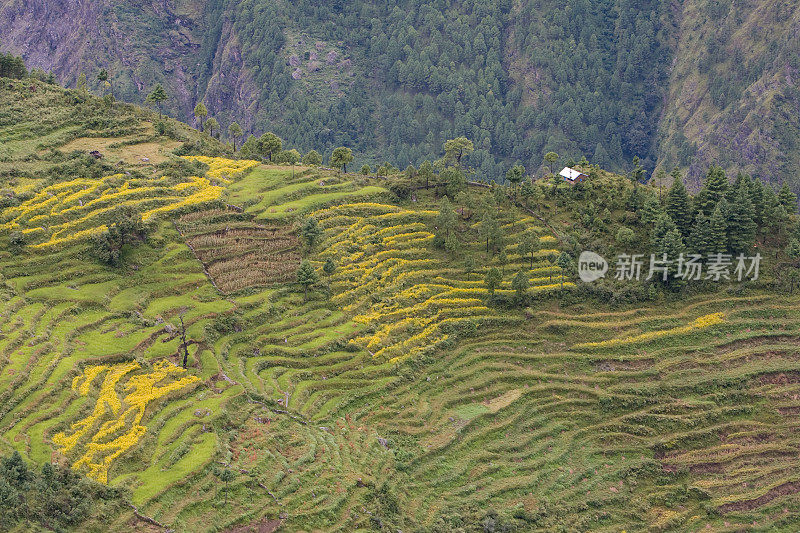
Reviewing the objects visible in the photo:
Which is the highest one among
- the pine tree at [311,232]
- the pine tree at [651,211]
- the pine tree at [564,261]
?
the pine tree at [651,211]

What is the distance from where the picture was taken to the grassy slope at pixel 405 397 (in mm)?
53719

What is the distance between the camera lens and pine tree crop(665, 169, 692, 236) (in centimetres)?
8131

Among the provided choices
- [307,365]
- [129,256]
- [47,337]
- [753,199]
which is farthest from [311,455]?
[753,199]

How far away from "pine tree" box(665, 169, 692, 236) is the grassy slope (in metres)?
8.50

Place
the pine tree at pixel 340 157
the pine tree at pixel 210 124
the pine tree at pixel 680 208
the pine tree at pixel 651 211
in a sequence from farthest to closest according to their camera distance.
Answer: the pine tree at pixel 210 124
the pine tree at pixel 340 157
the pine tree at pixel 680 208
the pine tree at pixel 651 211

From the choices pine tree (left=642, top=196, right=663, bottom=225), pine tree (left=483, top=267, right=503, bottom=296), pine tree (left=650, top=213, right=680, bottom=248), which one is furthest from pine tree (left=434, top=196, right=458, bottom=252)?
pine tree (left=650, top=213, right=680, bottom=248)

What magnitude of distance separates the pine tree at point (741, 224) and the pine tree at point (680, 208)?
13.0 ft

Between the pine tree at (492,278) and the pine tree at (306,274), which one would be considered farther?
the pine tree at (492,278)

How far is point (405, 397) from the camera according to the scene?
64.8 m

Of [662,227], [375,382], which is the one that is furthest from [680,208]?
[375,382]

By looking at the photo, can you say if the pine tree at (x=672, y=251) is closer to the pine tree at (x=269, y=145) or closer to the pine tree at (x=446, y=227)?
the pine tree at (x=446, y=227)

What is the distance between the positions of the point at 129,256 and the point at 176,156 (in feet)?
68.8

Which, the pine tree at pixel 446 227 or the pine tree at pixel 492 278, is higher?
the pine tree at pixel 446 227

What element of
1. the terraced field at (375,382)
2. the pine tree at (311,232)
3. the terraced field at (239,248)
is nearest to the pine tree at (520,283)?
the terraced field at (375,382)
